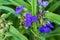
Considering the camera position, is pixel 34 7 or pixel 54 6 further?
pixel 54 6

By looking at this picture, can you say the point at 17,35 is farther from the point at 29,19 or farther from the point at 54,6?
the point at 54,6

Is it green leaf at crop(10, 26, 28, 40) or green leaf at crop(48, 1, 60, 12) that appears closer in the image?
green leaf at crop(10, 26, 28, 40)

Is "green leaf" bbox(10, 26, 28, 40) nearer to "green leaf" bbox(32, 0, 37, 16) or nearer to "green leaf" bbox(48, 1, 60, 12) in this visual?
"green leaf" bbox(32, 0, 37, 16)

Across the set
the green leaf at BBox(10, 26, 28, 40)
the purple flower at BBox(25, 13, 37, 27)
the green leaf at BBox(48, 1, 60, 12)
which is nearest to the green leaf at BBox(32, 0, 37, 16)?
the purple flower at BBox(25, 13, 37, 27)

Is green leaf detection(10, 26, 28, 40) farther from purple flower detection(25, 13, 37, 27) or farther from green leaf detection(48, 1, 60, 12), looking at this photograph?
green leaf detection(48, 1, 60, 12)

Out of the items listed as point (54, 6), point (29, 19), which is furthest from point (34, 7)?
point (54, 6)

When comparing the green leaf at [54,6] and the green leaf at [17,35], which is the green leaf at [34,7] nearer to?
the green leaf at [17,35]

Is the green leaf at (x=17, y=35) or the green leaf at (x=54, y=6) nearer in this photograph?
the green leaf at (x=17, y=35)

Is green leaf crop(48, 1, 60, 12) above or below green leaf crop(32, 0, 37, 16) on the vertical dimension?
below

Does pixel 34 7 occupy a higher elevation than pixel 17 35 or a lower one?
higher

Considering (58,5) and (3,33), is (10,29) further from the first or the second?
(58,5)

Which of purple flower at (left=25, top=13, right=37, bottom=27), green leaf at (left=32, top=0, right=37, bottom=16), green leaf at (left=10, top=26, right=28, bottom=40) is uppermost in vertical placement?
green leaf at (left=32, top=0, right=37, bottom=16)

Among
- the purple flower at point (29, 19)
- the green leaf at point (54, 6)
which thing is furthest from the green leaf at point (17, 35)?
the green leaf at point (54, 6)
